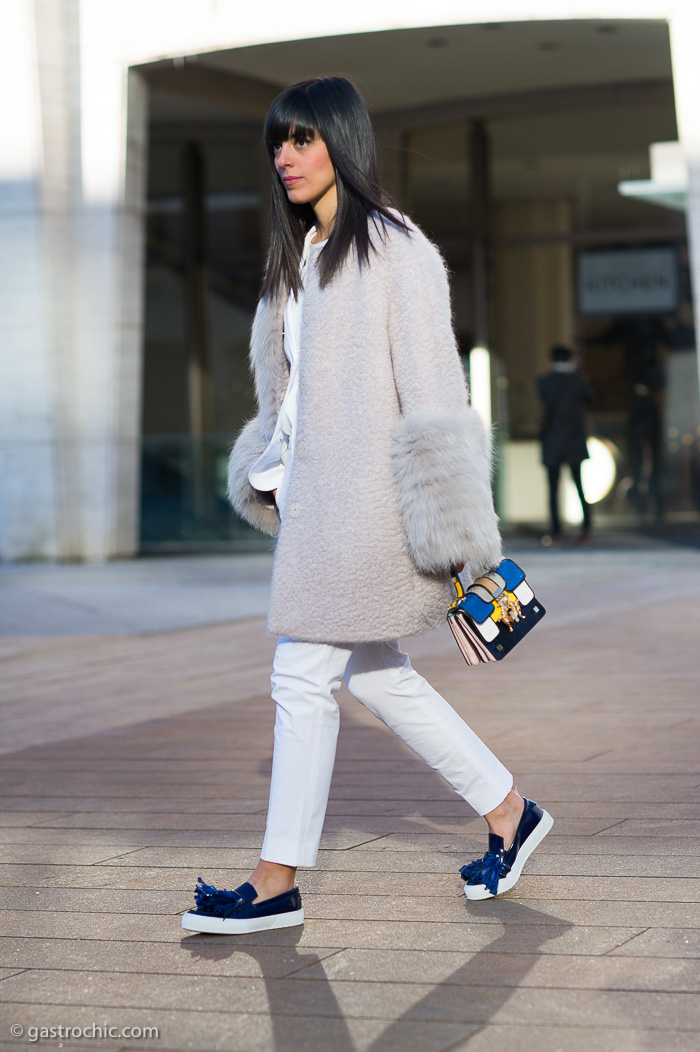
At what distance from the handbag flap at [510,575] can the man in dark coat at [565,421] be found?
11834mm

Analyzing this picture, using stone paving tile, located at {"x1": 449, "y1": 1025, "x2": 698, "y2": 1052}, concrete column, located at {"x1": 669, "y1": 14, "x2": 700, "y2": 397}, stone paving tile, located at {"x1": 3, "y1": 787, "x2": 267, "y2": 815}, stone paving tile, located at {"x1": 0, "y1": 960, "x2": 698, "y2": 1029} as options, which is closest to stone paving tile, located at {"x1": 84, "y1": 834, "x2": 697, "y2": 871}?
stone paving tile, located at {"x1": 3, "y1": 787, "x2": 267, "y2": 815}

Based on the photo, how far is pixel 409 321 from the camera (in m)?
3.07

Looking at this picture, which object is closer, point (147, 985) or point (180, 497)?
point (147, 985)

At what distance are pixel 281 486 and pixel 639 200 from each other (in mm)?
15949

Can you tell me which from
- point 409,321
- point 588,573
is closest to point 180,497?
point 588,573

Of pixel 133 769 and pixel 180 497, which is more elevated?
pixel 180 497

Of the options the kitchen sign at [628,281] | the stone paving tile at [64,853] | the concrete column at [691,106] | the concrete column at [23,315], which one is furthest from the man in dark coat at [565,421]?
the stone paving tile at [64,853]

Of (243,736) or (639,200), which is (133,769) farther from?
(639,200)

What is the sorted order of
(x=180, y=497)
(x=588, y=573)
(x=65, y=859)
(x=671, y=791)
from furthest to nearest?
1. (x=180, y=497)
2. (x=588, y=573)
3. (x=671, y=791)
4. (x=65, y=859)

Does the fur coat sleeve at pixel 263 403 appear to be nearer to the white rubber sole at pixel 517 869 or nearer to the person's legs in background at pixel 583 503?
the white rubber sole at pixel 517 869

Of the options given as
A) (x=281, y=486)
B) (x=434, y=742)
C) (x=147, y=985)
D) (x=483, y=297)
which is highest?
(x=483, y=297)

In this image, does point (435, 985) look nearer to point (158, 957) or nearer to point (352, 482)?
point (158, 957)

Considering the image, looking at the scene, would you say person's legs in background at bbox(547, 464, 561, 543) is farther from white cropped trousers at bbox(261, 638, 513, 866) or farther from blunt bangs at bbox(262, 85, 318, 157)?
blunt bangs at bbox(262, 85, 318, 157)

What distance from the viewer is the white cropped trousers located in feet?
10.3
